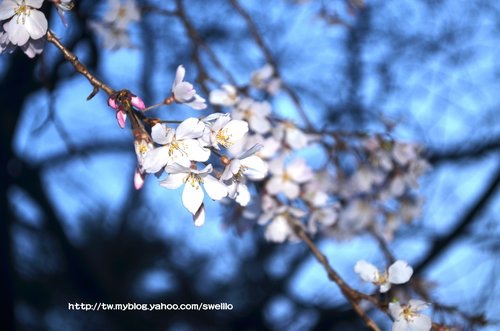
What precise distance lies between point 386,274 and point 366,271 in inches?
1.9

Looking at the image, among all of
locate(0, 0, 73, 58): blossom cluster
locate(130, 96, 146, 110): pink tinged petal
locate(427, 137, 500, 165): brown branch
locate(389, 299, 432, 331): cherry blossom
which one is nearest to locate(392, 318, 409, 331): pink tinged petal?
locate(389, 299, 432, 331): cherry blossom

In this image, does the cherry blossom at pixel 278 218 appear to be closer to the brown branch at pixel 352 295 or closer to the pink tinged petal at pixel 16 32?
the brown branch at pixel 352 295

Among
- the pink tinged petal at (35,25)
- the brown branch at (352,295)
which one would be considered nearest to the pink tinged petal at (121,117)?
the pink tinged petal at (35,25)

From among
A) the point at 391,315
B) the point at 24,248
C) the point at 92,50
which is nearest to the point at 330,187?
the point at 391,315

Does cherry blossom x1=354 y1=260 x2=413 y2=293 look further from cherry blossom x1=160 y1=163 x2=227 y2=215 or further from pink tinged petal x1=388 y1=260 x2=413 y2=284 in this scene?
cherry blossom x1=160 y1=163 x2=227 y2=215

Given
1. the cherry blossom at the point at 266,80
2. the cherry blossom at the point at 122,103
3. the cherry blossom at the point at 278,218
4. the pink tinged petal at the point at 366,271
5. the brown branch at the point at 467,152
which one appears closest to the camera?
the cherry blossom at the point at 122,103

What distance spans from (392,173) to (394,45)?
2.39 m

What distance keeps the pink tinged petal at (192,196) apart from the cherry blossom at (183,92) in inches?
6.8

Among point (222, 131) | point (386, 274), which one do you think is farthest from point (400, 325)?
point (222, 131)

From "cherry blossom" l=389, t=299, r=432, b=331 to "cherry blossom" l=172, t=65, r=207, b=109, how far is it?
0.59m

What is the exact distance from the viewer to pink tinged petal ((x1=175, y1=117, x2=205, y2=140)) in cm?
93

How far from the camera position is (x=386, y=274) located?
1.27 meters

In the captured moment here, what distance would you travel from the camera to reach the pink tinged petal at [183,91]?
1.06 m

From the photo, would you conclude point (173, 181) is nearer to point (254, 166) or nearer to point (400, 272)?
point (254, 166)
